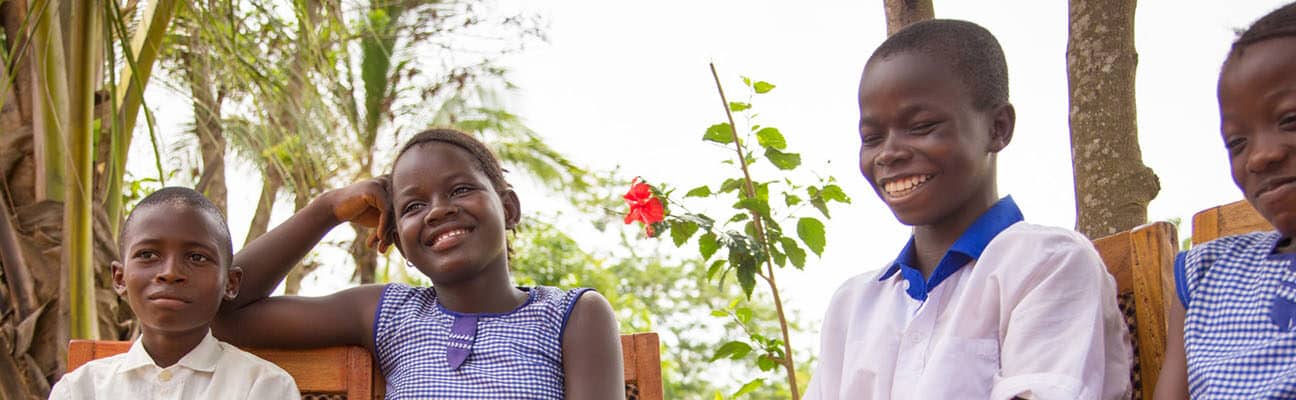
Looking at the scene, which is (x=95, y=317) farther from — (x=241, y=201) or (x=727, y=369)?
(x=727, y=369)

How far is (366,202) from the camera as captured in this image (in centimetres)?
268

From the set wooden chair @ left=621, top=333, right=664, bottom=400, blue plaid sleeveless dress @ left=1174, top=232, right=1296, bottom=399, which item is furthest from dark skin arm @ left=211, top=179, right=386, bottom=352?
blue plaid sleeveless dress @ left=1174, top=232, right=1296, bottom=399

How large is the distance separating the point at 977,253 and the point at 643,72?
1199cm

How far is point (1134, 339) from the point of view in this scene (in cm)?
201

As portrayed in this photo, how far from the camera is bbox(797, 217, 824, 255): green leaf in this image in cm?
348

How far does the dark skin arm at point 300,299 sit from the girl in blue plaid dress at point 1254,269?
1539 millimetres

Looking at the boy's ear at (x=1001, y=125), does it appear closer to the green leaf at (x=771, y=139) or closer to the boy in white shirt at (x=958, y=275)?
the boy in white shirt at (x=958, y=275)

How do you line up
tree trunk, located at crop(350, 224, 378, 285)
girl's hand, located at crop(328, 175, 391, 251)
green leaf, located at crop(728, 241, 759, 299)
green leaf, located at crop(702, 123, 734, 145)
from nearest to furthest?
girl's hand, located at crop(328, 175, 391, 251), green leaf, located at crop(728, 241, 759, 299), green leaf, located at crop(702, 123, 734, 145), tree trunk, located at crop(350, 224, 378, 285)

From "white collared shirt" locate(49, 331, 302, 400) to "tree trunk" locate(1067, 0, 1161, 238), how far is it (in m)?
1.69

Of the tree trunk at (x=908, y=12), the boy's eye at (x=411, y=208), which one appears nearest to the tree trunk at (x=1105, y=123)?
the tree trunk at (x=908, y=12)

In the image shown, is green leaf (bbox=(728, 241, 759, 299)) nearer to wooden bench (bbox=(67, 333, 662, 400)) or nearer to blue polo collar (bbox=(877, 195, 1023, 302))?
wooden bench (bbox=(67, 333, 662, 400))

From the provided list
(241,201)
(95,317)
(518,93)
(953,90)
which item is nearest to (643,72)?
(518,93)

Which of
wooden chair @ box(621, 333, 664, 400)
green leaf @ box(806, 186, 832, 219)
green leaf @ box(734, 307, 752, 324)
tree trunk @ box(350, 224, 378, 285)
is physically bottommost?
tree trunk @ box(350, 224, 378, 285)

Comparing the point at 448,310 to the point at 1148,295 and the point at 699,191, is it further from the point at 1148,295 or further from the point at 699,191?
the point at 1148,295
